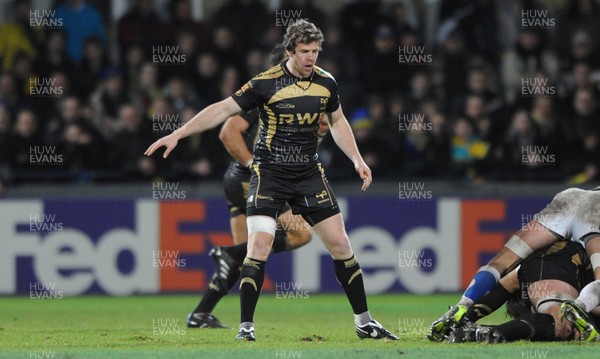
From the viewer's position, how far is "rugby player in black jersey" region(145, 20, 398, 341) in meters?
9.05

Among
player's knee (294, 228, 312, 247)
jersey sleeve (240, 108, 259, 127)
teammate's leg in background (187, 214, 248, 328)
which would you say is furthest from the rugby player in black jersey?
teammate's leg in background (187, 214, 248, 328)

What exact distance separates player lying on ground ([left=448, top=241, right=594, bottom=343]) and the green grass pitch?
13cm

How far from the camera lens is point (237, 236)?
11344 mm

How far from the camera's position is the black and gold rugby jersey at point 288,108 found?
913 cm

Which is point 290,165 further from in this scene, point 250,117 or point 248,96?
point 250,117

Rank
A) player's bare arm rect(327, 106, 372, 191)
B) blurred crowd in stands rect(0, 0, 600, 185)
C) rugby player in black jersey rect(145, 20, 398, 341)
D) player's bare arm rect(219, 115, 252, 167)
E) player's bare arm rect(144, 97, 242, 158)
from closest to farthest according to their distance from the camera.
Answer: player's bare arm rect(144, 97, 242, 158) → rugby player in black jersey rect(145, 20, 398, 341) → player's bare arm rect(327, 106, 372, 191) → player's bare arm rect(219, 115, 252, 167) → blurred crowd in stands rect(0, 0, 600, 185)

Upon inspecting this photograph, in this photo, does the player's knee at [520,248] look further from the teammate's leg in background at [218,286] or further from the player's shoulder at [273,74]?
the teammate's leg in background at [218,286]

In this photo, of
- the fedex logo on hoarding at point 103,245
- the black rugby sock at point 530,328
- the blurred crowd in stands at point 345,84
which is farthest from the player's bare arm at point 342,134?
the blurred crowd in stands at point 345,84

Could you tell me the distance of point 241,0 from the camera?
56.1 ft

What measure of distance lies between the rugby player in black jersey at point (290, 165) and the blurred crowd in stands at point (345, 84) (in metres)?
6.15

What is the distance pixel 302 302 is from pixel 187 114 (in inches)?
114

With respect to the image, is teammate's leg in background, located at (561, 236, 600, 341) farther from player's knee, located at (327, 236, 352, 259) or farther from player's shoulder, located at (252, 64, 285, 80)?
player's shoulder, located at (252, 64, 285, 80)

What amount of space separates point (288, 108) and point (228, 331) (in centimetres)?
223

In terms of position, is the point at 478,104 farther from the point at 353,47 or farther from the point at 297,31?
the point at 297,31
